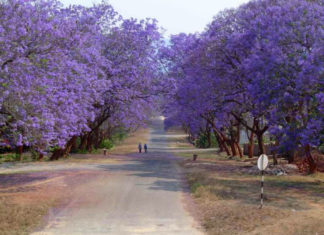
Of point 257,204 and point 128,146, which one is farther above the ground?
point 128,146

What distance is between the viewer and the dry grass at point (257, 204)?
10781mm

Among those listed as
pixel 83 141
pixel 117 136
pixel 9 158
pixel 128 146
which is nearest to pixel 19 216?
pixel 9 158

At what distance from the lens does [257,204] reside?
552 inches

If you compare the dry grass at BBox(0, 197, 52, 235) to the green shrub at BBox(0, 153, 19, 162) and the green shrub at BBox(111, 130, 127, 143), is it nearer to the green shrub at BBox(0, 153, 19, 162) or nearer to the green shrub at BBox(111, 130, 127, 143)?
the green shrub at BBox(0, 153, 19, 162)

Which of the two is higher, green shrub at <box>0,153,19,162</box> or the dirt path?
green shrub at <box>0,153,19,162</box>

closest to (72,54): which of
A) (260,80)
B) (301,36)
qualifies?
(260,80)

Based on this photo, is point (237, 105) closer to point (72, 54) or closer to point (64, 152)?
point (72, 54)

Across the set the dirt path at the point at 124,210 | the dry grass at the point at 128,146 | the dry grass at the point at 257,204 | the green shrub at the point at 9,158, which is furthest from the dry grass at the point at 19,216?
the dry grass at the point at 128,146

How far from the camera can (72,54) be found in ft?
68.2

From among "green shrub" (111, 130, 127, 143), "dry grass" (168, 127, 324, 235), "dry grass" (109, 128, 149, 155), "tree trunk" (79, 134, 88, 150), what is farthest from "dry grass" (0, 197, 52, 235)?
"green shrub" (111, 130, 127, 143)

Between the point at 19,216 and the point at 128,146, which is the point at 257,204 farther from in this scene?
the point at 128,146

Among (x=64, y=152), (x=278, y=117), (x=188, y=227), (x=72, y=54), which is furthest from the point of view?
(x=64, y=152)

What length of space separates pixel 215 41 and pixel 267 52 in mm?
7318

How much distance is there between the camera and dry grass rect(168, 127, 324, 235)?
10.8 meters
